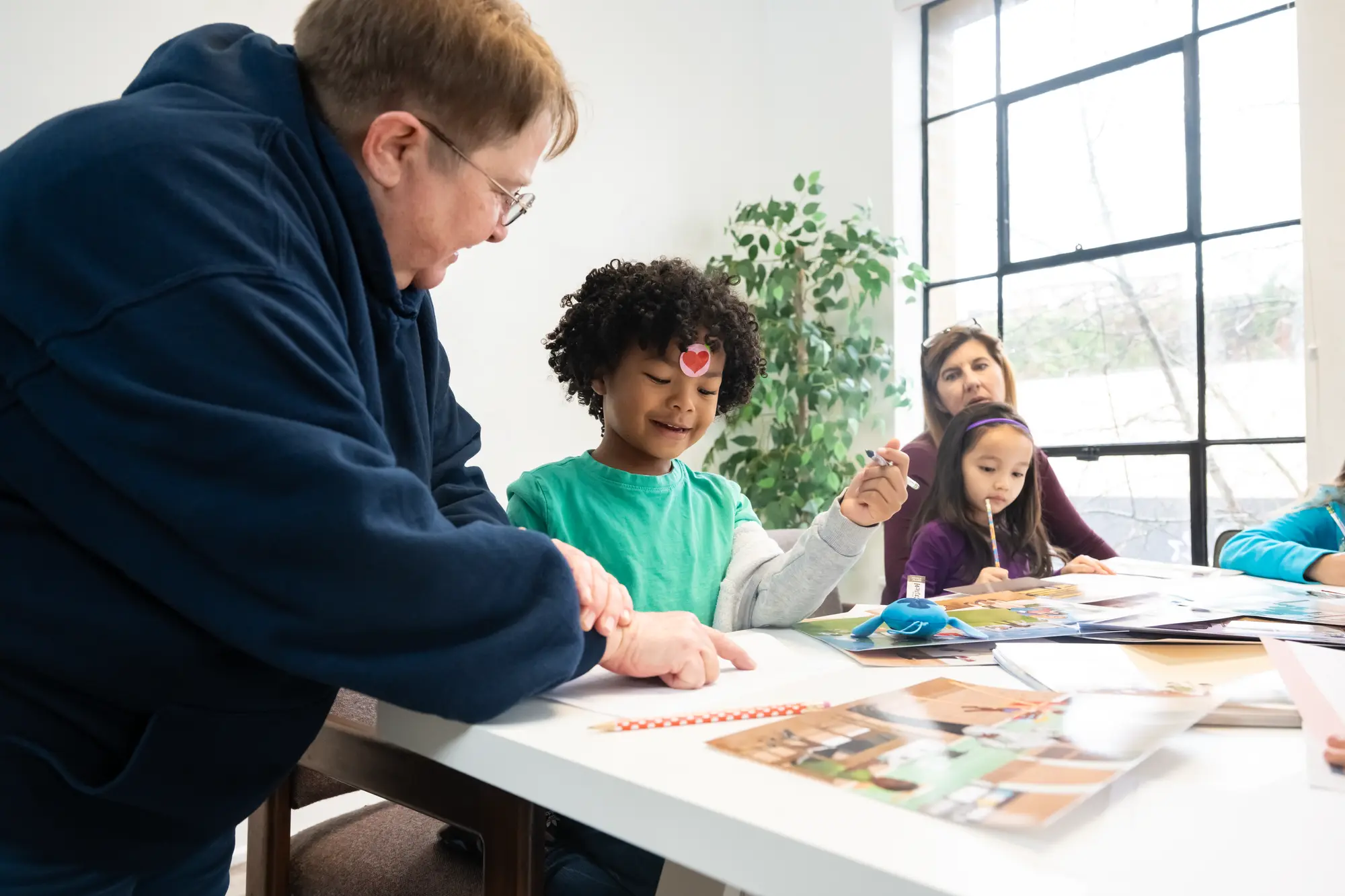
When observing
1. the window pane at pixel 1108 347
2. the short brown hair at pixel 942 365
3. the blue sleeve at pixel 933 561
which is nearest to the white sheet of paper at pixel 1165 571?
the blue sleeve at pixel 933 561

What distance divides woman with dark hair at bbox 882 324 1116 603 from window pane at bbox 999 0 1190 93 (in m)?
1.75

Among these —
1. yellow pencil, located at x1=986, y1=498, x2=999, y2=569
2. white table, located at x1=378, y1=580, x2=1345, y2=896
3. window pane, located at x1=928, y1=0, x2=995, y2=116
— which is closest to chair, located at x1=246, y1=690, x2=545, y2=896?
white table, located at x1=378, y1=580, x2=1345, y2=896

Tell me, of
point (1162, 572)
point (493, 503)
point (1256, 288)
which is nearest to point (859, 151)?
point (1256, 288)

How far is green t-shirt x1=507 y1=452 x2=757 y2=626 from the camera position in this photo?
56.6 inches

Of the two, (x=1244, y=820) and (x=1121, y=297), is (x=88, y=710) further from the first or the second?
(x=1121, y=297)

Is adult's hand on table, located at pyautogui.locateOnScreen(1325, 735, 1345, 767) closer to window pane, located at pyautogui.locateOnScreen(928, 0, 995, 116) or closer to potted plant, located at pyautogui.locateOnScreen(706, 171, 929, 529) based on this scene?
potted plant, located at pyautogui.locateOnScreen(706, 171, 929, 529)

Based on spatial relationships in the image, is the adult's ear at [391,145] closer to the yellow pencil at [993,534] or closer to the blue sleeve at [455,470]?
the blue sleeve at [455,470]

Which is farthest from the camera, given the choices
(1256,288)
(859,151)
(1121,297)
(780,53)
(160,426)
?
(780,53)

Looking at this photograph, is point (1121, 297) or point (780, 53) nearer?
point (1121, 297)

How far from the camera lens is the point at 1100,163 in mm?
3641

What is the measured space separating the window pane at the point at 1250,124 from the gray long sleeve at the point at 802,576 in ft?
9.04

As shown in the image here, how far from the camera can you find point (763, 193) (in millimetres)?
4371

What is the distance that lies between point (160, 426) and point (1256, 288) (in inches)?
140

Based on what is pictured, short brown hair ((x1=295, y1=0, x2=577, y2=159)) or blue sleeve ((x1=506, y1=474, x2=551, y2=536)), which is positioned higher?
short brown hair ((x1=295, y1=0, x2=577, y2=159))
